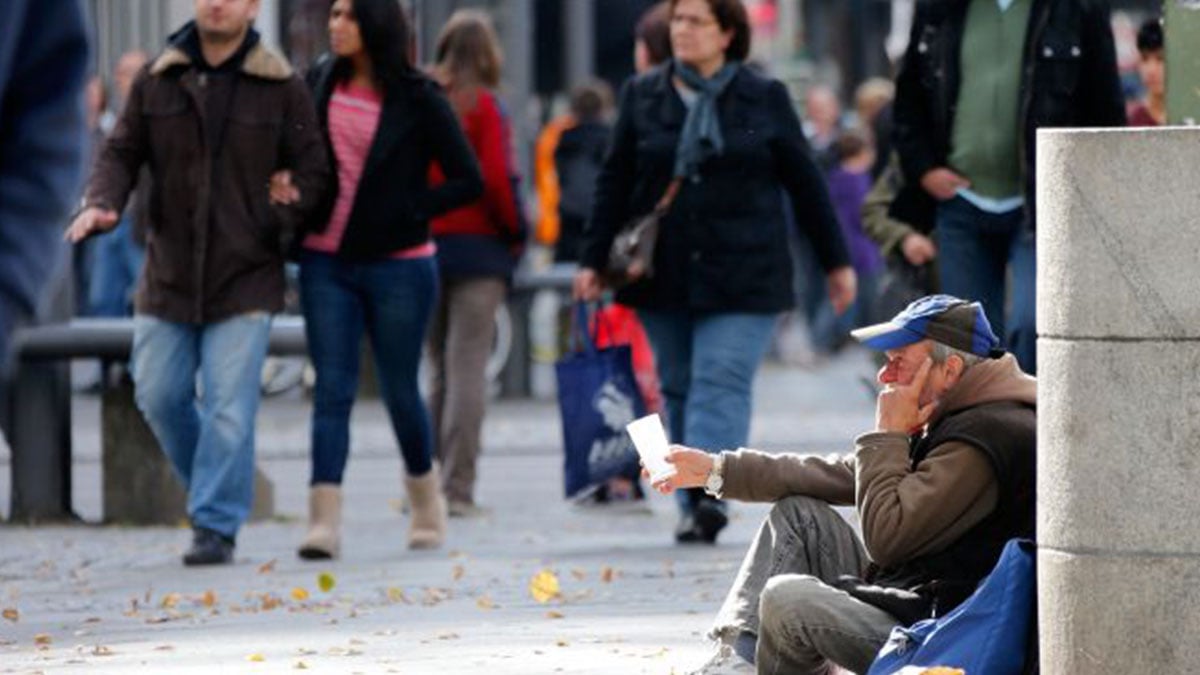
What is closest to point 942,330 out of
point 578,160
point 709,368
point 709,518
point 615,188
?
point 709,368

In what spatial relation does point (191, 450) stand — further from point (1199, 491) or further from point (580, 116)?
point (580, 116)

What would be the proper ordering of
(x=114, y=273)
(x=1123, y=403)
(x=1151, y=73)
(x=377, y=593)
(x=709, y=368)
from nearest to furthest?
1. (x=1123, y=403)
2. (x=377, y=593)
3. (x=709, y=368)
4. (x=1151, y=73)
5. (x=114, y=273)

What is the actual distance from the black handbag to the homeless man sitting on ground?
405 centimetres

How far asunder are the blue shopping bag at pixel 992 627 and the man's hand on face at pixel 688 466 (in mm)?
690

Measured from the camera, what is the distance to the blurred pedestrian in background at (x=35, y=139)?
405 centimetres

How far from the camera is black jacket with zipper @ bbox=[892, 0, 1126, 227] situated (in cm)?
988

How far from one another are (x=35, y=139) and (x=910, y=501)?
2.67 metres

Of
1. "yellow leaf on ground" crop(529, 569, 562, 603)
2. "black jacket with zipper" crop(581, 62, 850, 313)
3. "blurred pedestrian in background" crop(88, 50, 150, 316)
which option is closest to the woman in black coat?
"black jacket with zipper" crop(581, 62, 850, 313)

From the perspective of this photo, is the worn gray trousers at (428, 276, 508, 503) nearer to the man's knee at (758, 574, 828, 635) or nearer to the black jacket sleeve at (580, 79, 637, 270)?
the black jacket sleeve at (580, 79, 637, 270)

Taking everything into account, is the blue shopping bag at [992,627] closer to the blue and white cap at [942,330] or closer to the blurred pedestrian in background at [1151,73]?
the blue and white cap at [942,330]

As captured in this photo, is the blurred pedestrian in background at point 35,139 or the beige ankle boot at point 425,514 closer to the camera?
the blurred pedestrian in background at point 35,139

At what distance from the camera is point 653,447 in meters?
6.94

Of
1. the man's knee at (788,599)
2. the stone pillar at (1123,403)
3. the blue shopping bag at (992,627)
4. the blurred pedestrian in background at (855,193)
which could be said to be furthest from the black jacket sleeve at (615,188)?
the blurred pedestrian in background at (855,193)

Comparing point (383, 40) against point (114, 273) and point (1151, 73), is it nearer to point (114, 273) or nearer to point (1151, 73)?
point (1151, 73)
